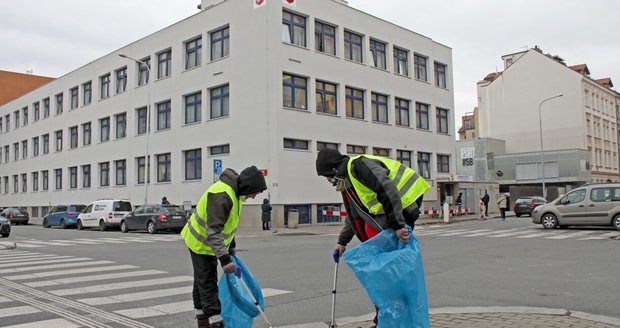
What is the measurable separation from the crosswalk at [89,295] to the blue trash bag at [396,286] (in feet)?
10.1

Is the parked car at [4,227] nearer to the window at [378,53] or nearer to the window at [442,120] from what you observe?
the window at [378,53]

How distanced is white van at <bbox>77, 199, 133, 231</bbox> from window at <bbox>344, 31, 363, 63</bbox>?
15.8 meters

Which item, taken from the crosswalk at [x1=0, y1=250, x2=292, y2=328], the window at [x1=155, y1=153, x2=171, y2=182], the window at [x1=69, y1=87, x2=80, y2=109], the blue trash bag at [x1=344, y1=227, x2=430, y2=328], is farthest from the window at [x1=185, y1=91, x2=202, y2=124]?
the blue trash bag at [x1=344, y1=227, x2=430, y2=328]

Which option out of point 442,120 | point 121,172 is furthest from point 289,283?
point 442,120

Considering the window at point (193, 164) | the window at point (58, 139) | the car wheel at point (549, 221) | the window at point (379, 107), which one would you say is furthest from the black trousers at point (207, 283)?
the window at point (58, 139)

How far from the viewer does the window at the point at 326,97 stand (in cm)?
3167

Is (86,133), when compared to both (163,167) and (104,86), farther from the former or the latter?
(163,167)

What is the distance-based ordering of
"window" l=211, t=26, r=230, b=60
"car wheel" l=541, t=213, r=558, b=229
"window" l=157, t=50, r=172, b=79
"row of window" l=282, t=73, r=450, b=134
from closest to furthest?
1. "car wheel" l=541, t=213, r=558, b=229
2. "row of window" l=282, t=73, r=450, b=134
3. "window" l=211, t=26, r=230, b=60
4. "window" l=157, t=50, r=172, b=79

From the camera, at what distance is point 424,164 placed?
130 feet

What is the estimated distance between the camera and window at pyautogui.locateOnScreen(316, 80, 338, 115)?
104 feet

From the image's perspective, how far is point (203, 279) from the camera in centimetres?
504

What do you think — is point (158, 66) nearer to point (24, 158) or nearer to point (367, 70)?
point (367, 70)

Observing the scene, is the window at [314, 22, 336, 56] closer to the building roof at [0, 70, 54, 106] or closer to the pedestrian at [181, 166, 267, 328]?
the pedestrian at [181, 166, 267, 328]

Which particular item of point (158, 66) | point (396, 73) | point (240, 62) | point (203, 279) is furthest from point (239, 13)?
point (203, 279)
